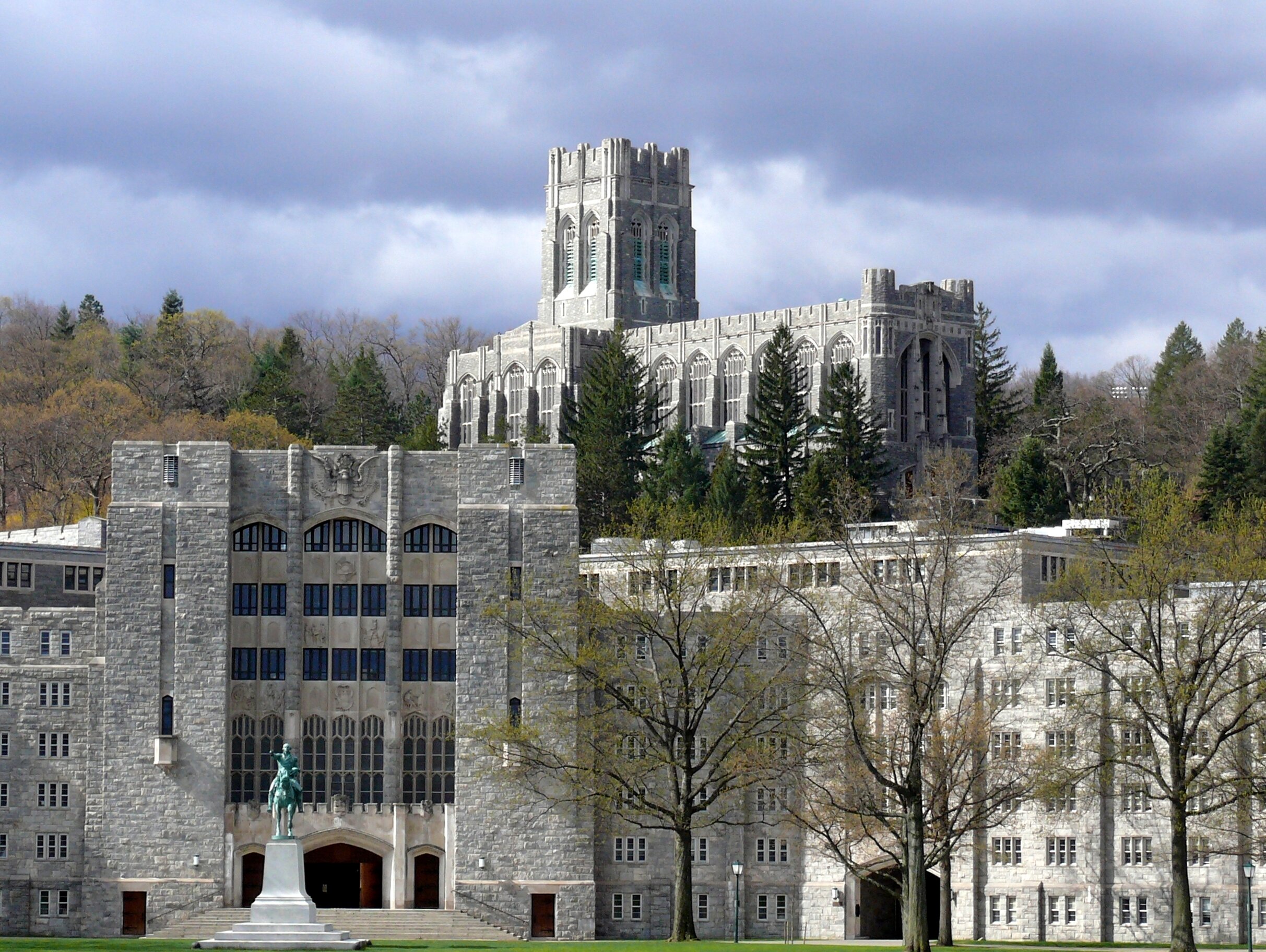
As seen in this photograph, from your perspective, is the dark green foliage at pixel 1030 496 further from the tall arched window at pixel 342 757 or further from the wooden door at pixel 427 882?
the tall arched window at pixel 342 757

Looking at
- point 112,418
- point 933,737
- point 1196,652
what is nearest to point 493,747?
point 933,737

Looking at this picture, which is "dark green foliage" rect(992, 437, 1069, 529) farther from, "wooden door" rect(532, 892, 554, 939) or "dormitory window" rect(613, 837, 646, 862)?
"wooden door" rect(532, 892, 554, 939)

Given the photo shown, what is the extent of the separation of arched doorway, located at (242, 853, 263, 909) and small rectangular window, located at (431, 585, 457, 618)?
457 inches

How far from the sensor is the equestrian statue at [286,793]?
8875 centimetres

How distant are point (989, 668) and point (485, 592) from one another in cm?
1982

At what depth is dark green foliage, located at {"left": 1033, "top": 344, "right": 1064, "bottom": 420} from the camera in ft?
598

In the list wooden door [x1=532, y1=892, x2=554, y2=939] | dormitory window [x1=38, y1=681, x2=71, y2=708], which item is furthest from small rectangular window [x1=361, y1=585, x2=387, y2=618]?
wooden door [x1=532, y1=892, x2=554, y2=939]

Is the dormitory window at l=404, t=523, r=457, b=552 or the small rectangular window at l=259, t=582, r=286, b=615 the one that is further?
the dormitory window at l=404, t=523, r=457, b=552

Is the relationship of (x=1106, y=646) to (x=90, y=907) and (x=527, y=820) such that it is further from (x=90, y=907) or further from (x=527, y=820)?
(x=90, y=907)

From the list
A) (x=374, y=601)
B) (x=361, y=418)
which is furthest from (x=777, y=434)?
(x=374, y=601)

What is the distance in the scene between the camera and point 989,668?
4208 inches

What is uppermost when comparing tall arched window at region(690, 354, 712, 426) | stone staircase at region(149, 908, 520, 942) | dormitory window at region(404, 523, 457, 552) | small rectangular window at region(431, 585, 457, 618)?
tall arched window at region(690, 354, 712, 426)

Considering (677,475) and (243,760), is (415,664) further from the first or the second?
(677,475)

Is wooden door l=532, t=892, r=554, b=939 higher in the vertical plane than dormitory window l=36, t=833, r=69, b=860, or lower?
lower
